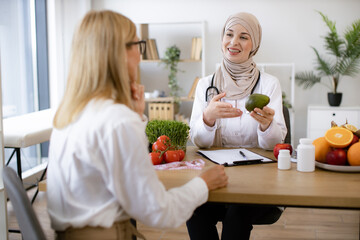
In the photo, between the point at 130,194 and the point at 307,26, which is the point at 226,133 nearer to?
the point at 130,194

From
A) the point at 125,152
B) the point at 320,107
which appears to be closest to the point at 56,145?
the point at 125,152

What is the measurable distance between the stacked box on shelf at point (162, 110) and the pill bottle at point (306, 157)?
11.5 ft

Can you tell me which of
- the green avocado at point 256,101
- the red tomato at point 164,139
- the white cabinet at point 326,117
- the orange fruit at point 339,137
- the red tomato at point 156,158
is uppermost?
the green avocado at point 256,101

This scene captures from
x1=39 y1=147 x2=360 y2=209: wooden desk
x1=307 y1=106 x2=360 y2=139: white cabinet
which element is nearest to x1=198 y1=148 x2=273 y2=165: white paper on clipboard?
x1=39 y1=147 x2=360 y2=209: wooden desk

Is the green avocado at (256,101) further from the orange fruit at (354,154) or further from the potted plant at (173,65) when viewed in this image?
the potted plant at (173,65)

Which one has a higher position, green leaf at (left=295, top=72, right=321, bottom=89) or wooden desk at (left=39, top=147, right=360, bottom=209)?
green leaf at (left=295, top=72, right=321, bottom=89)

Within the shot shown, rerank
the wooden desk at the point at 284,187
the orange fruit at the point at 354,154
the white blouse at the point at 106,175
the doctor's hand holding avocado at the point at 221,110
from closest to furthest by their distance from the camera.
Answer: the white blouse at the point at 106,175
the wooden desk at the point at 284,187
the orange fruit at the point at 354,154
the doctor's hand holding avocado at the point at 221,110

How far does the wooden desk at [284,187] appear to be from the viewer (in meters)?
1.35

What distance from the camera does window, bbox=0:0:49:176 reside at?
154 inches

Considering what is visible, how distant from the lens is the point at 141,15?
5.47 meters

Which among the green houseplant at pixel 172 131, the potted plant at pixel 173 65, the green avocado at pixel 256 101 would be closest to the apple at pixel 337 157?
the green avocado at pixel 256 101

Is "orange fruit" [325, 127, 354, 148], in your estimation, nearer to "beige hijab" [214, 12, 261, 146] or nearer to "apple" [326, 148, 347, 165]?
"apple" [326, 148, 347, 165]

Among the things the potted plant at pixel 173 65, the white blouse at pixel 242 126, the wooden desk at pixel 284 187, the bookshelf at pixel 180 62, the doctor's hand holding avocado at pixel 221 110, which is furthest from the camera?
the bookshelf at pixel 180 62

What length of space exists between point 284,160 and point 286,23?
390 centimetres
